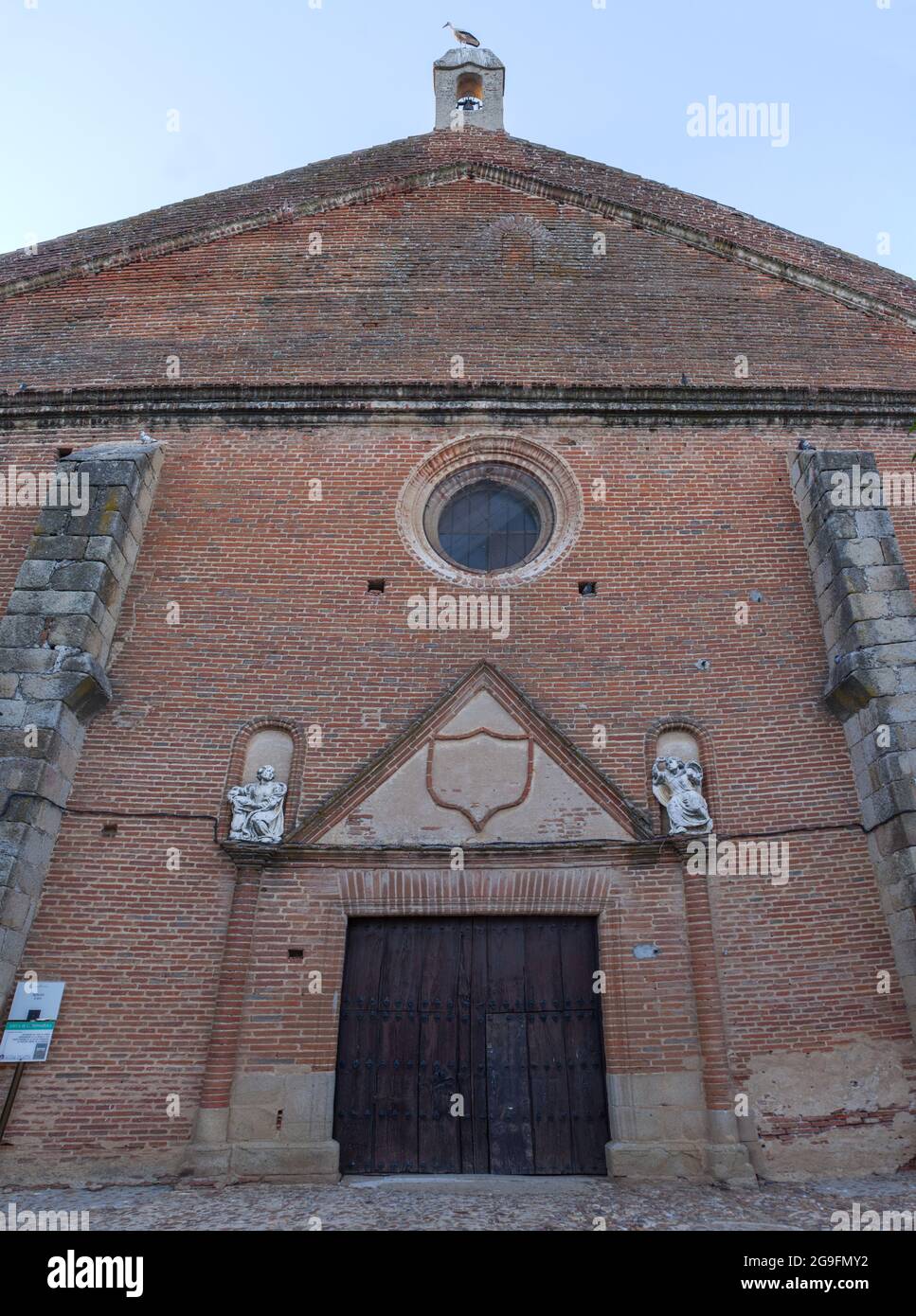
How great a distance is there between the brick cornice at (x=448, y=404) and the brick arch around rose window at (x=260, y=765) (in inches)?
136

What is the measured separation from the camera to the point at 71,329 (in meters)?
10.1

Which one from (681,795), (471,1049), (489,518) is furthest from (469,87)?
(471,1049)

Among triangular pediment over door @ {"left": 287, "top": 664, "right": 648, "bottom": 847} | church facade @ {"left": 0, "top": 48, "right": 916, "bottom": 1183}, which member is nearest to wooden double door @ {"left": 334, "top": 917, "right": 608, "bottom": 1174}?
church facade @ {"left": 0, "top": 48, "right": 916, "bottom": 1183}

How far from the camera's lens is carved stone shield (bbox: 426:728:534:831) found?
23.6 ft

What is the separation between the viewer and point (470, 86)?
Result: 14516 millimetres

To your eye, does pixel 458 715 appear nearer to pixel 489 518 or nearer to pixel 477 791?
pixel 477 791

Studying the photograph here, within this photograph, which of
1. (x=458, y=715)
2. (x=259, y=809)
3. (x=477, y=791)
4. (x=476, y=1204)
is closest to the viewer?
(x=476, y=1204)

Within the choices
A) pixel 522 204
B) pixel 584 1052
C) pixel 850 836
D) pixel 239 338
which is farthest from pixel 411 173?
pixel 584 1052

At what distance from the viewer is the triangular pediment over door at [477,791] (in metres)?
7.07

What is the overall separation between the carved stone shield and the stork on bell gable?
11.7m

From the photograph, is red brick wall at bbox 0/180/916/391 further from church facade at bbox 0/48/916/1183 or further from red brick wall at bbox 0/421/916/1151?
red brick wall at bbox 0/421/916/1151

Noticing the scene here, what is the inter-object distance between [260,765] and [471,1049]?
286 cm

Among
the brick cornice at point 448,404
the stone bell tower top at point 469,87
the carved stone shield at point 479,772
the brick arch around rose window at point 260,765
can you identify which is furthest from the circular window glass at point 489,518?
the stone bell tower top at point 469,87

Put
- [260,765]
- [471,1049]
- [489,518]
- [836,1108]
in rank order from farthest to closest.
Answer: [489,518]
[260,765]
[471,1049]
[836,1108]
